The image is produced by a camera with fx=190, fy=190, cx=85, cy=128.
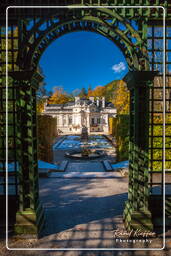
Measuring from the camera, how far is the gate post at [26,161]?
4.47 m

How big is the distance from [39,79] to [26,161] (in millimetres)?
2109

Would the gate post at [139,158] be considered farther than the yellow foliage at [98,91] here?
No

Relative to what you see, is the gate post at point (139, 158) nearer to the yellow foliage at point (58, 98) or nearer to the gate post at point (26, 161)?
→ the gate post at point (26, 161)

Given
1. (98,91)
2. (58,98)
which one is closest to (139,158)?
(58,98)

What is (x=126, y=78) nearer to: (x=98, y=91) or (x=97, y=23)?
(x=97, y=23)

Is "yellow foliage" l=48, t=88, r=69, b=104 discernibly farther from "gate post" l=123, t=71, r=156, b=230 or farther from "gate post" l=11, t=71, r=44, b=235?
"gate post" l=123, t=71, r=156, b=230

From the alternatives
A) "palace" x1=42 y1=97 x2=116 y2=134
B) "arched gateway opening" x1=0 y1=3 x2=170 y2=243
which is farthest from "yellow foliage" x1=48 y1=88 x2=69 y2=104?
"arched gateway opening" x1=0 y1=3 x2=170 y2=243

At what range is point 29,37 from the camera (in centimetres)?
432

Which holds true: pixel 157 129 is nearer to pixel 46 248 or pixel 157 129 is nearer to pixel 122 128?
pixel 122 128

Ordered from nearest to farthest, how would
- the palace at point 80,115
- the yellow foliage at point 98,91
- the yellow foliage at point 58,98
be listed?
the palace at point 80,115 → the yellow foliage at point 58,98 → the yellow foliage at point 98,91

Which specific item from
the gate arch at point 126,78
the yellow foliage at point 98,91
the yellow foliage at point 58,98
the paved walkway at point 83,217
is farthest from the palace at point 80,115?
the gate arch at point 126,78

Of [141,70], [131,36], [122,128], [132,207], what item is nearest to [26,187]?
[132,207]

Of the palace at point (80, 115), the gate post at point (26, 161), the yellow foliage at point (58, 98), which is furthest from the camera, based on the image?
the yellow foliage at point (58, 98)

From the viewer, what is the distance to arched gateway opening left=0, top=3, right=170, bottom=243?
14.3 ft
